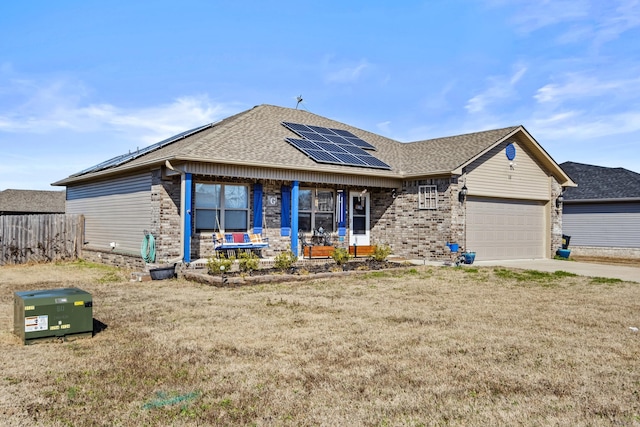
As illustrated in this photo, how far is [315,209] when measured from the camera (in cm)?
1723

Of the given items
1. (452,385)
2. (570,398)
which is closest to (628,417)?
(570,398)

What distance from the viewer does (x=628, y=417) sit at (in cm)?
402

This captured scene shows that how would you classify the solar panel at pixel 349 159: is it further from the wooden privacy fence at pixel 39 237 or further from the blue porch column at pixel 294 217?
the wooden privacy fence at pixel 39 237

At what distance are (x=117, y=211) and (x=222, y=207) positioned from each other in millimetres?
4202

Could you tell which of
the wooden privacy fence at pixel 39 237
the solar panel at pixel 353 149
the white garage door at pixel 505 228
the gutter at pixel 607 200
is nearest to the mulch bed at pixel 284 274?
the white garage door at pixel 505 228

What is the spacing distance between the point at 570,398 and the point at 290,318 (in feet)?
14.4

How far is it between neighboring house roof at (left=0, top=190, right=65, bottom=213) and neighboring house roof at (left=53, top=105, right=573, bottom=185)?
20062 mm

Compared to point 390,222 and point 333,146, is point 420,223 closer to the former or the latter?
point 390,222

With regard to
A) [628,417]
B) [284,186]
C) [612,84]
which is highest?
[612,84]

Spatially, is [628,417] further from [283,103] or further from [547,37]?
[283,103]

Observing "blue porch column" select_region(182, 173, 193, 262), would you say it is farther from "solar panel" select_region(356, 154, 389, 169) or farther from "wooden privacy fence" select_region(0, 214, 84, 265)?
"wooden privacy fence" select_region(0, 214, 84, 265)

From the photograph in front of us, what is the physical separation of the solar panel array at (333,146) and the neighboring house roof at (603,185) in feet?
41.5

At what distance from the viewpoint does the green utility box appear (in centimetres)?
609

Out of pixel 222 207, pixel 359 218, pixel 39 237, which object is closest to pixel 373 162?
pixel 359 218
